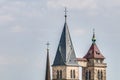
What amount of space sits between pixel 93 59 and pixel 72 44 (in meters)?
5.15

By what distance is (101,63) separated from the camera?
108938mm

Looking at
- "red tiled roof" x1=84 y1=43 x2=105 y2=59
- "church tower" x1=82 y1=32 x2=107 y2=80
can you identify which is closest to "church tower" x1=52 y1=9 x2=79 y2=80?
"church tower" x1=82 y1=32 x2=107 y2=80

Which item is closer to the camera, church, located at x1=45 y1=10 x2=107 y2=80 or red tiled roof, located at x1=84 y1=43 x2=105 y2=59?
church, located at x1=45 y1=10 x2=107 y2=80

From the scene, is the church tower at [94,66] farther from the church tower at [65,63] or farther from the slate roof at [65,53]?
the slate roof at [65,53]

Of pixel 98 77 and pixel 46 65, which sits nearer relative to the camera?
pixel 46 65

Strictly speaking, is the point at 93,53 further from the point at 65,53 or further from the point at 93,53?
the point at 65,53

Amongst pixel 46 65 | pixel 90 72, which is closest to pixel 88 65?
pixel 90 72

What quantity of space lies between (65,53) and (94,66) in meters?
6.25

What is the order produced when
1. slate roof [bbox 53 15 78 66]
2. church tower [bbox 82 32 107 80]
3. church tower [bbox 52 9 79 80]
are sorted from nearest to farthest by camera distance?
church tower [bbox 52 9 79 80], slate roof [bbox 53 15 78 66], church tower [bbox 82 32 107 80]

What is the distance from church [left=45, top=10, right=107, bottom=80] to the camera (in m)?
104

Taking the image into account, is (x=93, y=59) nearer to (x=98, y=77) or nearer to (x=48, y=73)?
(x=98, y=77)

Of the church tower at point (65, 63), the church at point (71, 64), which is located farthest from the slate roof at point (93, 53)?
the church tower at point (65, 63)

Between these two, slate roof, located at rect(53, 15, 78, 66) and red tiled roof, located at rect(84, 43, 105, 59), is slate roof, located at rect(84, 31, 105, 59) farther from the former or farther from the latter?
slate roof, located at rect(53, 15, 78, 66)

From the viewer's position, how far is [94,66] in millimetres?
107938
